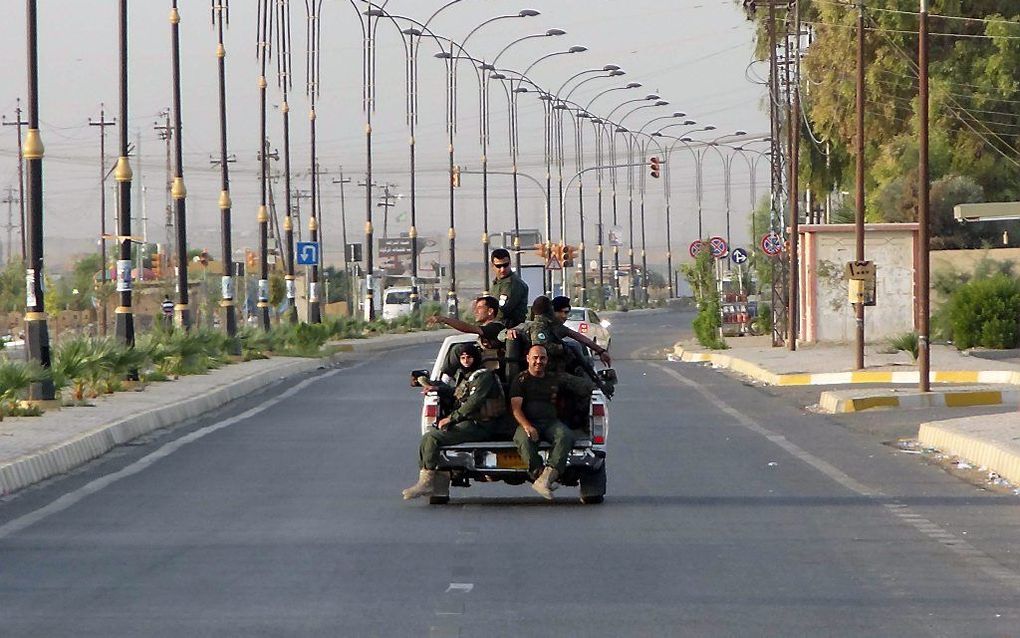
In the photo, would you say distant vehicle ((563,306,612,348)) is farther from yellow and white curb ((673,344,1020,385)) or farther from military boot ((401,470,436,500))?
military boot ((401,470,436,500))

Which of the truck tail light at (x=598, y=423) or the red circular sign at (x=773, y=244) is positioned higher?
the red circular sign at (x=773, y=244)

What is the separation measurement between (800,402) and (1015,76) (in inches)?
1161

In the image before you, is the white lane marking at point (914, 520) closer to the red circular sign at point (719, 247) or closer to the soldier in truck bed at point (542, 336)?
the soldier in truck bed at point (542, 336)

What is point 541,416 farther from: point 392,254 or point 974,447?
point 392,254

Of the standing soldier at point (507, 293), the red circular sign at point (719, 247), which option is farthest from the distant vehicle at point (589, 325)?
the standing soldier at point (507, 293)

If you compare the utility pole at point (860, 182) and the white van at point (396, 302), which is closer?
the utility pole at point (860, 182)

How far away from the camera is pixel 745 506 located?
1452 cm

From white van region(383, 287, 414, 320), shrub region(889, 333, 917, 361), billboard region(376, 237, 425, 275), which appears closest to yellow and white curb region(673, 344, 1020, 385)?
shrub region(889, 333, 917, 361)

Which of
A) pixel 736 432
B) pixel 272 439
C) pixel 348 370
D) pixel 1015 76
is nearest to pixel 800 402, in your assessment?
pixel 736 432

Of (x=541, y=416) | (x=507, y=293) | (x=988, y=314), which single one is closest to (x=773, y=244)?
(x=988, y=314)

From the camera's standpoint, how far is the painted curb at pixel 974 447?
1708 cm

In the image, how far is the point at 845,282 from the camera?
49812 mm

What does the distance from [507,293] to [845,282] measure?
35188mm

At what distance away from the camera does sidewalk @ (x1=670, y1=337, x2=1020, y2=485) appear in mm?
19078
